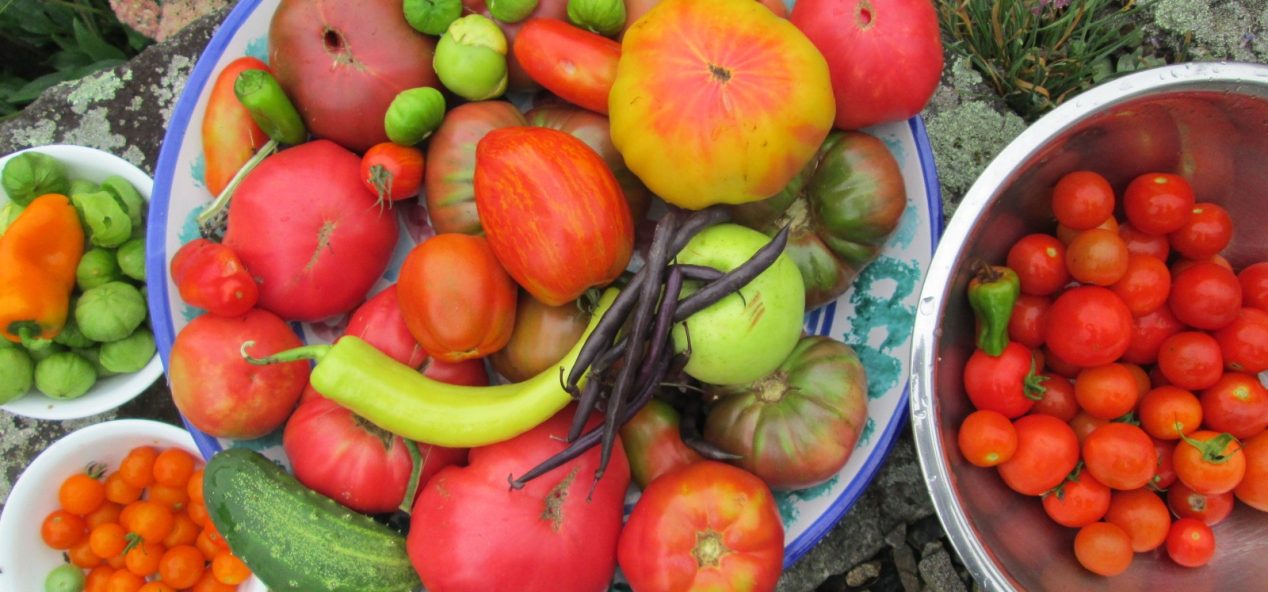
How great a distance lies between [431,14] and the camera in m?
1.60

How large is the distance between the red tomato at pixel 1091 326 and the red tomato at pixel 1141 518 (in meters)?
0.27

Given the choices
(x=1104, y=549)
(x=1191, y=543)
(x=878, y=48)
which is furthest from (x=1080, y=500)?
(x=878, y=48)

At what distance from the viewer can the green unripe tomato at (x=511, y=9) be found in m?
1.60

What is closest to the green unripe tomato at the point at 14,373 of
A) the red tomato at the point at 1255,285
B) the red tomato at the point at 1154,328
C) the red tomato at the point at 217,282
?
the red tomato at the point at 217,282

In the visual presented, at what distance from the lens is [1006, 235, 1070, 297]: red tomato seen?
164cm

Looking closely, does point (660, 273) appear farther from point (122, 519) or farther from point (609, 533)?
point (122, 519)

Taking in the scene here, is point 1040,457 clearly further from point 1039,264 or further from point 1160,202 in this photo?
point 1160,202

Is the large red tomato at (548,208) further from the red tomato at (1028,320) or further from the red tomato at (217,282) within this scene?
the red tomato at (1028,320)

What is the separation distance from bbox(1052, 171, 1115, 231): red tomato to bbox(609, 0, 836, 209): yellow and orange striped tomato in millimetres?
484

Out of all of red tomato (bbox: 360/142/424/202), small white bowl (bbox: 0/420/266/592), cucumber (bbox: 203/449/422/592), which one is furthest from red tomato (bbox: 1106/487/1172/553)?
small white bowl (bbox: 0/420/266/592)

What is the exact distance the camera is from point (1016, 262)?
166cm

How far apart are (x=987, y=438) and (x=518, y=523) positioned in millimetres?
843

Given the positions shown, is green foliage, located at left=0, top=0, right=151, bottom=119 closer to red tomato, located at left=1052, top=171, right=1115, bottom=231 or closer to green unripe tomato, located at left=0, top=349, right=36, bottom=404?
green unripe tomato, located at left=0, top=349, right=36, bottom=404

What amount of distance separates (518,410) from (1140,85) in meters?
1.19
